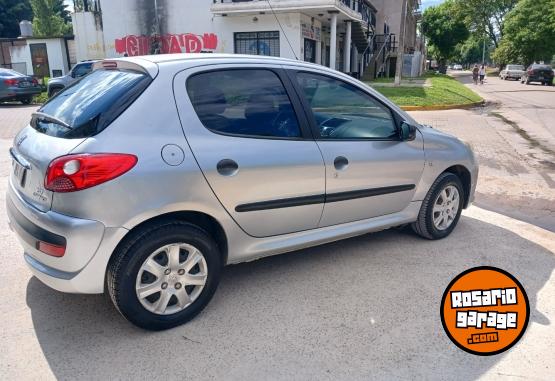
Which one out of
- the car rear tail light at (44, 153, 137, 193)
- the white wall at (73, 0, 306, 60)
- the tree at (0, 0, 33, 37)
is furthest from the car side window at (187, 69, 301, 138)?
the tree at (0, 0, 33, 37)

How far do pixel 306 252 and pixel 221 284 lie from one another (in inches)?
36.8

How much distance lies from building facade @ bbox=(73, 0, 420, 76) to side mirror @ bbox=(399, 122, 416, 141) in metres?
18.5

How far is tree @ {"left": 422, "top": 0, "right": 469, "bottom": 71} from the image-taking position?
58.1m

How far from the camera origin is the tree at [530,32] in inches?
1777

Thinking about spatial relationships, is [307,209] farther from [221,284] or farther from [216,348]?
[216,348]

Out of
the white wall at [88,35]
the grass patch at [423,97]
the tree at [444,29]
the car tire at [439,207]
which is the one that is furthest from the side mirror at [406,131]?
the tree at [444,29]

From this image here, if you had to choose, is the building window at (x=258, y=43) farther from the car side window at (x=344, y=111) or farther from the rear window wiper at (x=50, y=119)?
the rear window wiper at (x=50, y=119)

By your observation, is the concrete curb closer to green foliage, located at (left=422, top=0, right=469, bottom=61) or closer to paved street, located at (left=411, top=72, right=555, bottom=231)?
paved street, located at (left=411, top=72, right=555, bottom=231)

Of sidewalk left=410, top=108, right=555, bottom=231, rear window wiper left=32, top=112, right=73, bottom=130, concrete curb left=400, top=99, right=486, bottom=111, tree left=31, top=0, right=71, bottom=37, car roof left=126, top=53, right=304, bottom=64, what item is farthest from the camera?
tree left=31, top=0, right=71, bottom=37

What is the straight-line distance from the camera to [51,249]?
8.57ft

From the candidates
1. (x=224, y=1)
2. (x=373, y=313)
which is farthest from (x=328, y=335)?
(x=224, y=1)

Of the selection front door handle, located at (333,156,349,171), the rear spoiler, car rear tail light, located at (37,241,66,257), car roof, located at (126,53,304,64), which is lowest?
car rear tail light, located at (37,241,66,257)

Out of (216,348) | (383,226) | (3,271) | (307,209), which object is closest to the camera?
(216,348)

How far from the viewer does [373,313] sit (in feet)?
10.3
